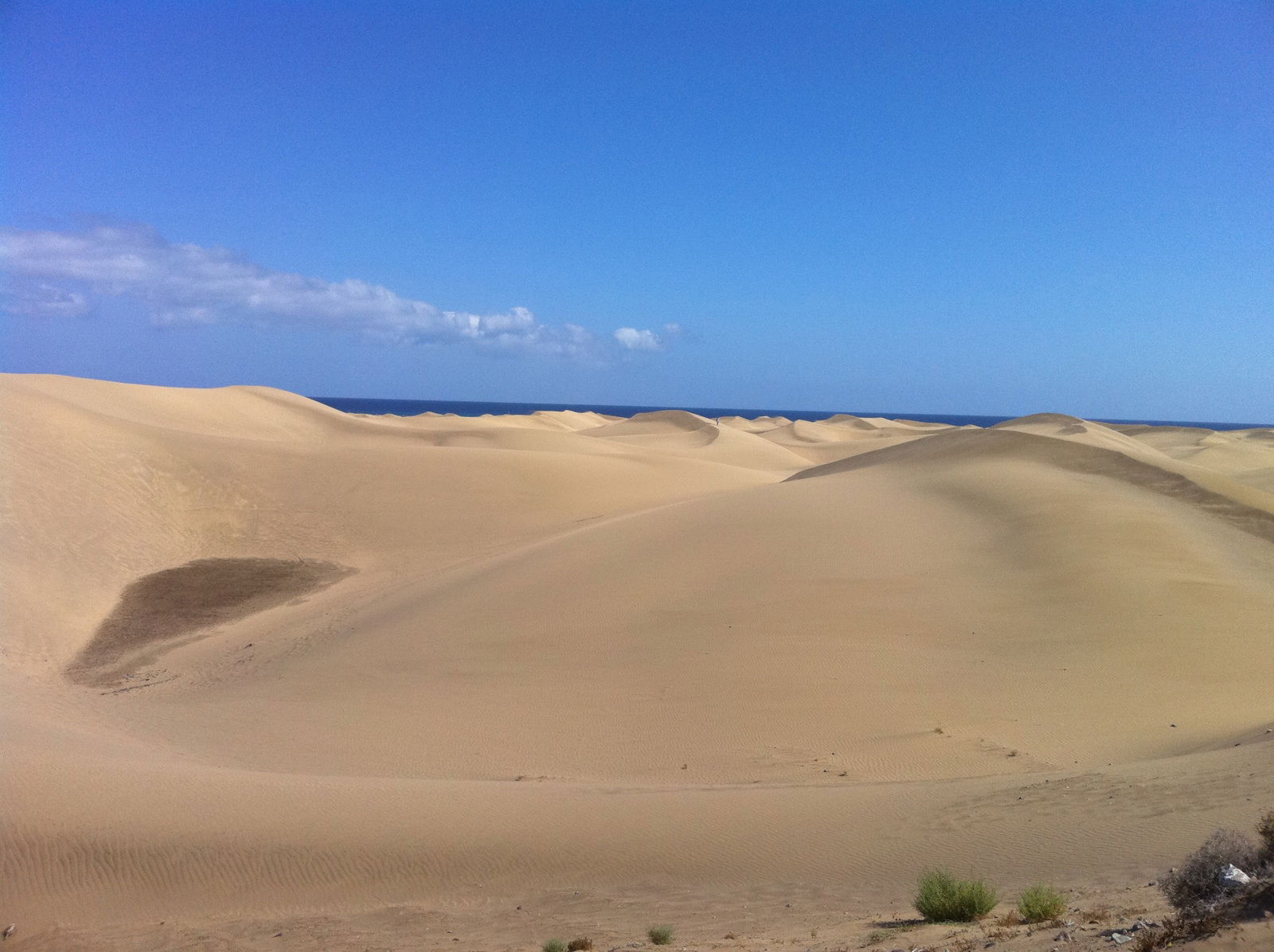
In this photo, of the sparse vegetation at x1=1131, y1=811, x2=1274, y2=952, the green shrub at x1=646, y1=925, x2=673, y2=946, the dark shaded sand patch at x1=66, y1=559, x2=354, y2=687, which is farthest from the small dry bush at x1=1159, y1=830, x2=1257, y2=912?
the dark shaded sand patch at x1=66, y1=559, x2=354, y2=687

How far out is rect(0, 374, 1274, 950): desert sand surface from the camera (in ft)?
20.9

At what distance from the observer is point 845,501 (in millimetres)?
19172

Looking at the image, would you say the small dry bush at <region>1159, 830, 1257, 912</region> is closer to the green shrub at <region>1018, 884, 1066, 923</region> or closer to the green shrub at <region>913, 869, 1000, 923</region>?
the green shrub at <region>1018, 884, 1066, 923</region>

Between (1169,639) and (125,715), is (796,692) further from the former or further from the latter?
(125,715)

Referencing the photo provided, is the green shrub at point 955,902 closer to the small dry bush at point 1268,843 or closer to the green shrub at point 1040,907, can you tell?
the green shrub at point 1040,907

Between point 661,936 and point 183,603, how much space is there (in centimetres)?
1623

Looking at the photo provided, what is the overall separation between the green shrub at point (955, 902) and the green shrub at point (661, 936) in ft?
4.82

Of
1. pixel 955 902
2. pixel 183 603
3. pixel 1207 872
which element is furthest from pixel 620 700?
pixel 183 603

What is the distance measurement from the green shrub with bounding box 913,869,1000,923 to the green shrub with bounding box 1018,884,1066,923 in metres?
0.22

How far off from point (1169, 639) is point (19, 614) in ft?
59.7

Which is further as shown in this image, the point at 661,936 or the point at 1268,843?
the point at 661,936

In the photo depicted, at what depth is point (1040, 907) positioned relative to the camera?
4.79 metres

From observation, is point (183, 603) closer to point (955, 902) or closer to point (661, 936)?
point (661, 936)

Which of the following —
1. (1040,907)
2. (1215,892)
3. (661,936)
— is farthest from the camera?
(661,936)
